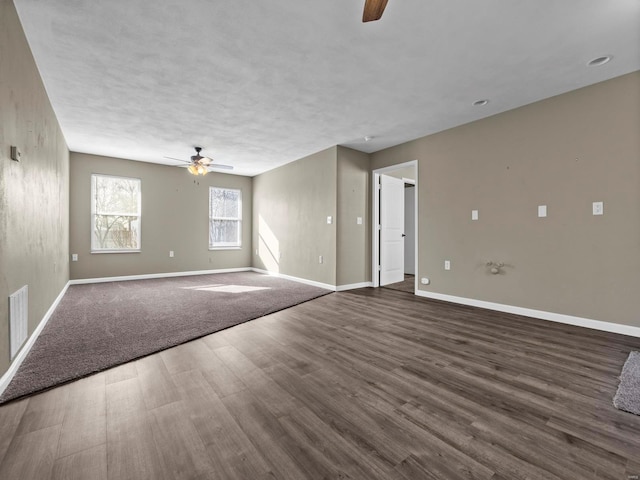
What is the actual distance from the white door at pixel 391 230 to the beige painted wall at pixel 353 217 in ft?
0.88

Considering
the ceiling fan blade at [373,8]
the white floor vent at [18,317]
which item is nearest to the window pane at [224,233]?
the white floor vent at [18,317]

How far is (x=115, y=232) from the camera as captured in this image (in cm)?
612

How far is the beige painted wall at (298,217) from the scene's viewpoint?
531 centimetres

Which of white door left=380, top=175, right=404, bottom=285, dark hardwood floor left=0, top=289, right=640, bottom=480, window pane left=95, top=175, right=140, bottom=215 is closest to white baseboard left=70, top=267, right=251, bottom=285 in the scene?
window pane left=95, top=175, right=140, bottom=215

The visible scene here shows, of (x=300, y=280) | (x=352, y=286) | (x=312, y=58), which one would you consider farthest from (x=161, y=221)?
(x=312, y=58)

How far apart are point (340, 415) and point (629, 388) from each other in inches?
74.3

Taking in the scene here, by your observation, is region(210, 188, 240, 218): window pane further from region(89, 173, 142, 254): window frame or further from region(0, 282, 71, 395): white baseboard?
region(0, 282, 71, 395): white baseboard

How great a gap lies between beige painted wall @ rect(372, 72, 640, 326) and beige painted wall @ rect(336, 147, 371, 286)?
130 centimetres

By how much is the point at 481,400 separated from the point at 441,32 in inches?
105

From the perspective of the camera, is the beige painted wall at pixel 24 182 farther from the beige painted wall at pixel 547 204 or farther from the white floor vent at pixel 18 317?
the beige painted wall at pixel 547 204

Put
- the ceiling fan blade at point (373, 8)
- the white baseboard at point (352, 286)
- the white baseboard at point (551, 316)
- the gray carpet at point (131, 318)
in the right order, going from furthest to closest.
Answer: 1. the white baseboard at point (352, 286)
2. the white baseboard at point (551, 316)
3. the gray carpet at point (131, 318)
4. the ceiling fan blade at point (373, 8)

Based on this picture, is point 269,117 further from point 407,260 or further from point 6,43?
point 407,260

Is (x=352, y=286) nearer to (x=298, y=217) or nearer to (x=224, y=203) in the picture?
(x=298, y=217)

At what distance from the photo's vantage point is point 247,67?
277 cm
